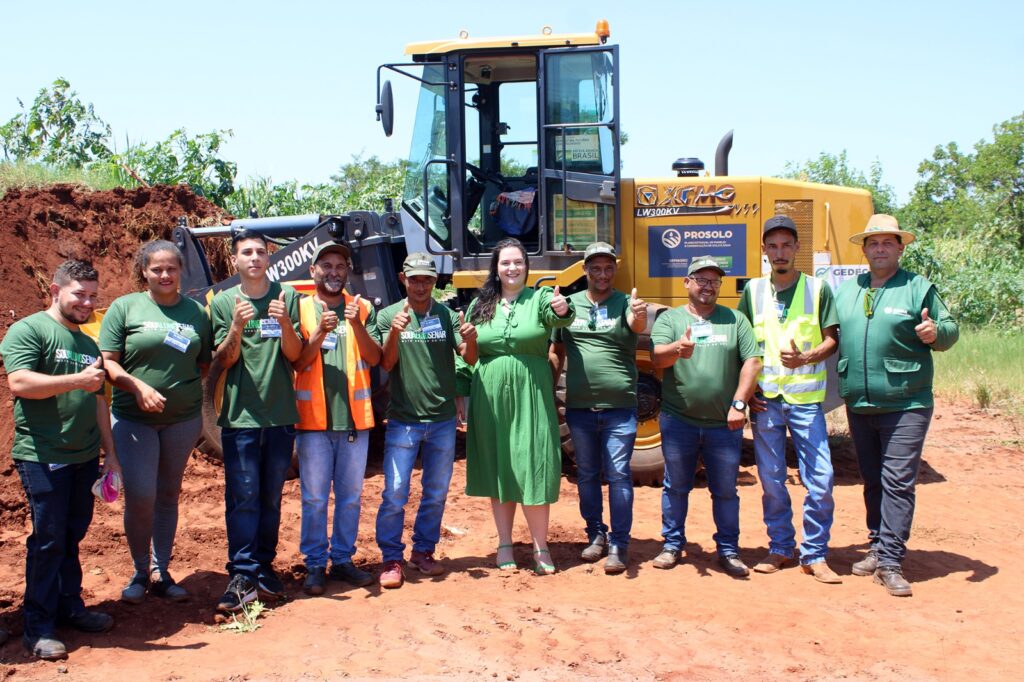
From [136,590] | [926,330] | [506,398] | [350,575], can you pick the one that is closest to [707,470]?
[506,398]

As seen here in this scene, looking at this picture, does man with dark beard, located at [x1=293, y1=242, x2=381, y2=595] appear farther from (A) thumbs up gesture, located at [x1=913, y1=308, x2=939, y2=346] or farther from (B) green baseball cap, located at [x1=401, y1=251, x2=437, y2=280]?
(A) thumbs up gesture, located at [x1=913, y1=308, x2=939, y2=346]

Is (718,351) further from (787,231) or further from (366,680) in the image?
(366,680)

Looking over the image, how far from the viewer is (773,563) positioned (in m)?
5.86

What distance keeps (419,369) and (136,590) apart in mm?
1998

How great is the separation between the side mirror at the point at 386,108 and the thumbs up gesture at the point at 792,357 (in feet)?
12.0

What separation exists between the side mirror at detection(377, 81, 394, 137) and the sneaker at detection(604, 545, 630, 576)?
3773 mm

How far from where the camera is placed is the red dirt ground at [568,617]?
14.7 feet

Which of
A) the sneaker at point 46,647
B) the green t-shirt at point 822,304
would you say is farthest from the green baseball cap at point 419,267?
the sneaker at point 46,647

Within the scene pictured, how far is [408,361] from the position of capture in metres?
5.59

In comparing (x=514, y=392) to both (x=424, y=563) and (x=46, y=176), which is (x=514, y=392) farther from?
(x=46, y=176)

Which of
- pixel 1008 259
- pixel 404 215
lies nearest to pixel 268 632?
pixel 404 215

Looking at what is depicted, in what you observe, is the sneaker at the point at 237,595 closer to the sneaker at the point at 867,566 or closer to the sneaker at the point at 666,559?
the sneaker at the point at 666,559

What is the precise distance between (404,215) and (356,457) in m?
3.54

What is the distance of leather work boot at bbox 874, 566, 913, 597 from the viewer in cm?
542
